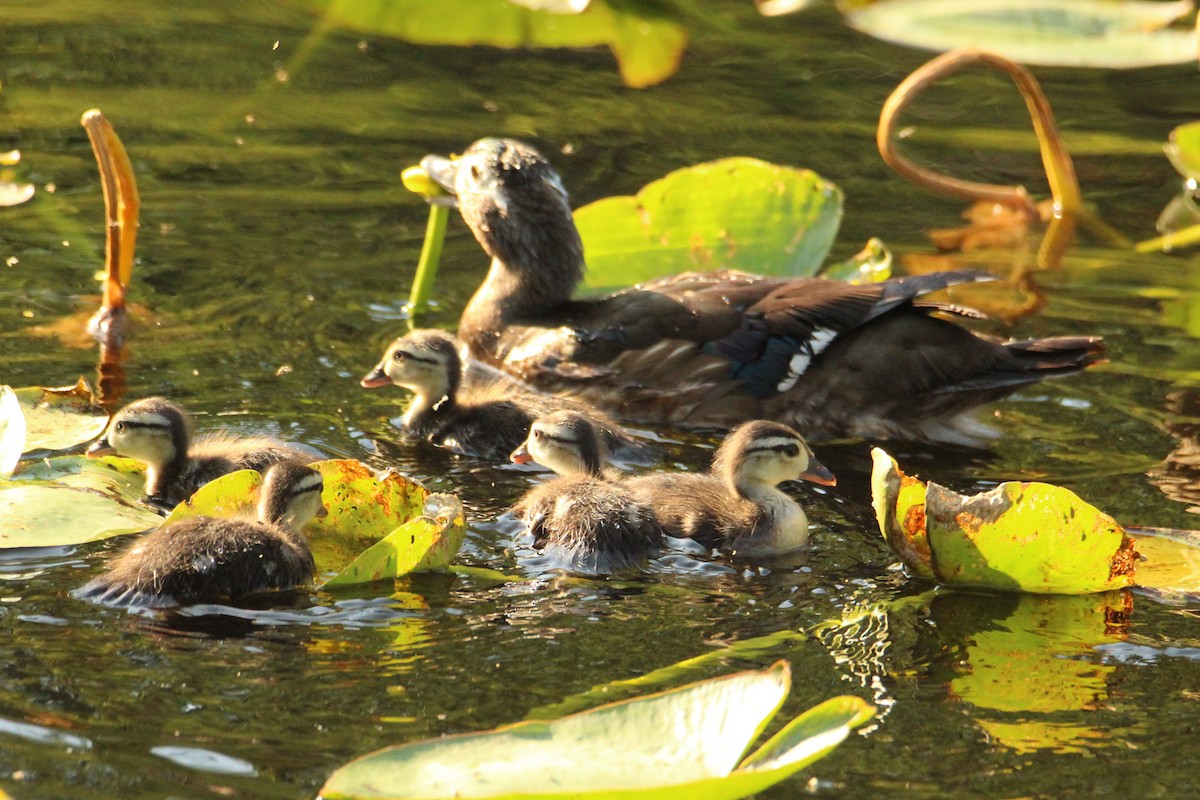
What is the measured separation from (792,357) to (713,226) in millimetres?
1160

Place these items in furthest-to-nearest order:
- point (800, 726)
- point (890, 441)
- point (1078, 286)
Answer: point (1078, 286), point (890, 441), point (800, 726)

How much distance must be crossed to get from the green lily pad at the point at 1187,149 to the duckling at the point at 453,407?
3.94 metres

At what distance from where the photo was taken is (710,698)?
148 inches

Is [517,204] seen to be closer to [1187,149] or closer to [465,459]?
[465,459]

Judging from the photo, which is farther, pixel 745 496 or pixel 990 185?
pixel 990 185

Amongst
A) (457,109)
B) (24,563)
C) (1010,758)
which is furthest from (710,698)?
(457,109)

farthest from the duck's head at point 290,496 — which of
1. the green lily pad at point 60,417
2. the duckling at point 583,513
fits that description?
the green lily pad at point 60,417

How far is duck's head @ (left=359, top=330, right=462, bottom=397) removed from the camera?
6.86m

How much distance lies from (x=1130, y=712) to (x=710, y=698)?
144cm

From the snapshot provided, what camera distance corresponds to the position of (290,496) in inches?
208

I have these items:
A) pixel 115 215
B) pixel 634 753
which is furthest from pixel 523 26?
pixel 634 753

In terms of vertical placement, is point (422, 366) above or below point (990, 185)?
below

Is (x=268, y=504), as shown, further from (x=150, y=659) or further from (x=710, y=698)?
(x=710, y=698)

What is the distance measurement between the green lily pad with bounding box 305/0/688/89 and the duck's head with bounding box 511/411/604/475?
12.0ft
